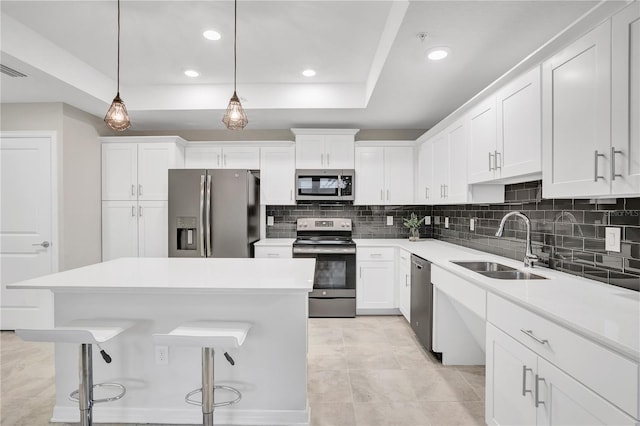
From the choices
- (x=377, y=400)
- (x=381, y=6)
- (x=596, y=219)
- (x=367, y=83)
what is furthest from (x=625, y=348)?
(x=367, y=83)

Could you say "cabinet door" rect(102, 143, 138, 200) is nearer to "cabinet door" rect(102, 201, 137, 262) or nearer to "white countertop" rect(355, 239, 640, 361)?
"cabinet door" rect(102, 201, 137, 262)

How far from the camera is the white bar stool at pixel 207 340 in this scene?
5.06ft

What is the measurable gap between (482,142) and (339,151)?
2.02m

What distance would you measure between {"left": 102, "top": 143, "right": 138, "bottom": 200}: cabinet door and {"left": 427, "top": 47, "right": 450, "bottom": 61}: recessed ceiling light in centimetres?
346

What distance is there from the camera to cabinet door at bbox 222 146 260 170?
4.30 m

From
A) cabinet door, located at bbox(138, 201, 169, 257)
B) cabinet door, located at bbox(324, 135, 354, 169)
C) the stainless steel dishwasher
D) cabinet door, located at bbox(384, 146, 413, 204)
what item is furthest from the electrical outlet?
cabinet door, located at bbox(384, 146, 413, 204)

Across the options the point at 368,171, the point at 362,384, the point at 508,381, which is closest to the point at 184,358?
the point at 362,384

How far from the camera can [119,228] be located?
4055 millimetres

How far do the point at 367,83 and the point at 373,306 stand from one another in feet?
8.19

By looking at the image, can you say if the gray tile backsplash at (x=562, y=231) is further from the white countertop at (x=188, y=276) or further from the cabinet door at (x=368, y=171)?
the white countertop at (x=188, y=276)

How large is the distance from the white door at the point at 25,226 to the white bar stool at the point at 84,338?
7.55 ft

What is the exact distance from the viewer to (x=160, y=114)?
379 cm

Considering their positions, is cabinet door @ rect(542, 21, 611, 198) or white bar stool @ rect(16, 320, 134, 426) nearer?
cabinet door @ rect(542, 21, 611, 198)

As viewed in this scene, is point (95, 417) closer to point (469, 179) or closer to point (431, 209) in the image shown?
point (469, 179)
